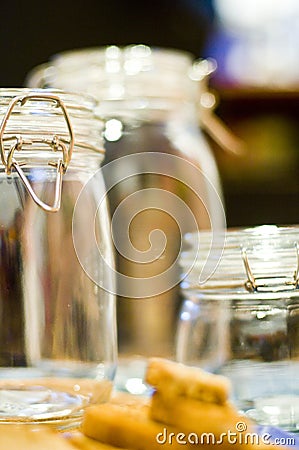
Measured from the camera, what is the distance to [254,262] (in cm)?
46

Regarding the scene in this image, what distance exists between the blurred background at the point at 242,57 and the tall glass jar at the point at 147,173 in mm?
923

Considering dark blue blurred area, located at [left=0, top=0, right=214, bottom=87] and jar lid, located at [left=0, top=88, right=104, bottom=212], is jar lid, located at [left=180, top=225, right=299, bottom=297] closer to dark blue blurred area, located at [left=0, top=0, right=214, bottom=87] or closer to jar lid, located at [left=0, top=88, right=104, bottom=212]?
jar lid, located at [left=0, top=88, right=104, bottom=212]

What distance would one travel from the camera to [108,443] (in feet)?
1.32

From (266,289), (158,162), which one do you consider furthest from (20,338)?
(158,162)

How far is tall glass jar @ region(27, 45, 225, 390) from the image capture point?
24.3 inches

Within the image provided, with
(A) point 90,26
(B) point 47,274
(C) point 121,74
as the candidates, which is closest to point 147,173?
(C) point 121,74

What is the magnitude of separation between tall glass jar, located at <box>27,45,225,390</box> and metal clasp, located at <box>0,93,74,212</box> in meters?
0.17

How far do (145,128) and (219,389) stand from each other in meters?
0.31

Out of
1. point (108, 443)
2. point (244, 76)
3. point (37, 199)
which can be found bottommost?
point (108, 443)

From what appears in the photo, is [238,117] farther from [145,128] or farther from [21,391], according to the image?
[21,391]

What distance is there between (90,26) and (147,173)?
99 centimetres

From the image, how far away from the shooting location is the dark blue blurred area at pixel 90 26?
1.54 meters

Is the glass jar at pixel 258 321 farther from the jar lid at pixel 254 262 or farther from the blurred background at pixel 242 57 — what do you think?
the blurred background at pixel 242 57

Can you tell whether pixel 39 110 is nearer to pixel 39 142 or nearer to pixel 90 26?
pixel 39 142
